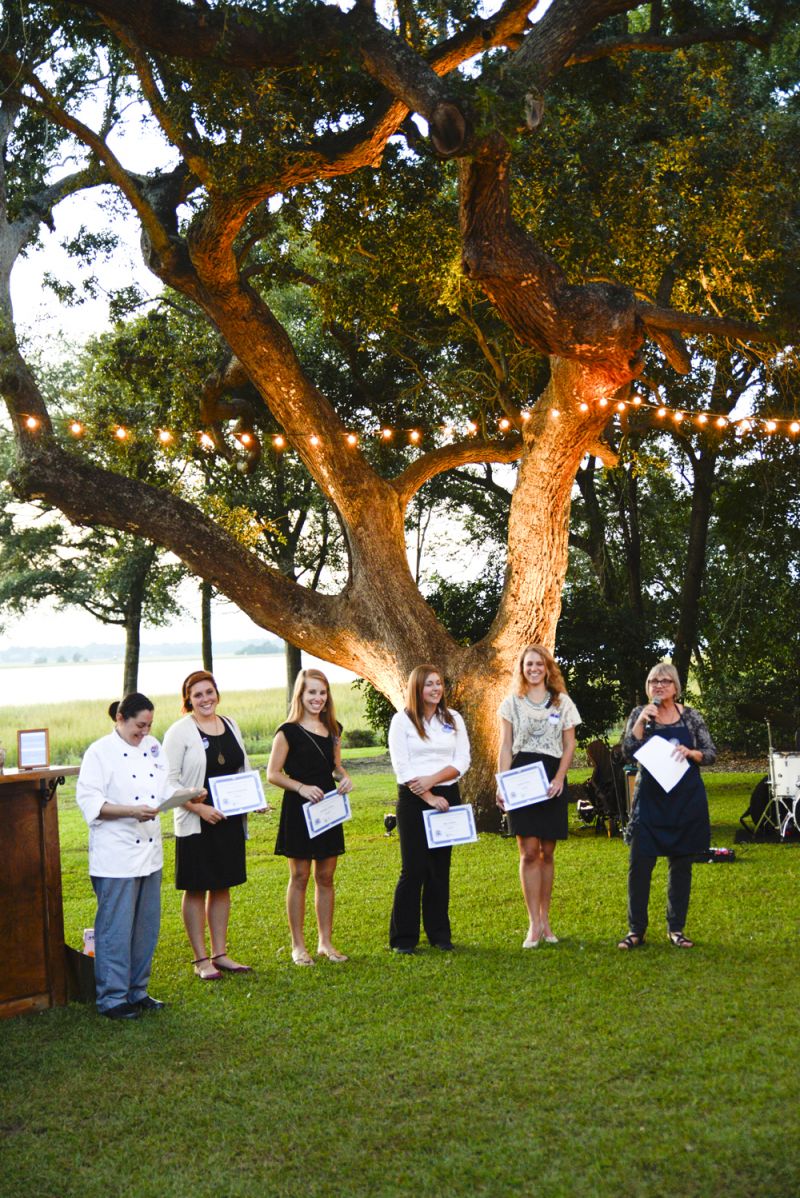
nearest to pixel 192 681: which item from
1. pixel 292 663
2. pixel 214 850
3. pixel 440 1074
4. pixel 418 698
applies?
pixel 214 850

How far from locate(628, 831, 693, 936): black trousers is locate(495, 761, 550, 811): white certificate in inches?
22.5

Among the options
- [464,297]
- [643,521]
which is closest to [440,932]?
[464,297]

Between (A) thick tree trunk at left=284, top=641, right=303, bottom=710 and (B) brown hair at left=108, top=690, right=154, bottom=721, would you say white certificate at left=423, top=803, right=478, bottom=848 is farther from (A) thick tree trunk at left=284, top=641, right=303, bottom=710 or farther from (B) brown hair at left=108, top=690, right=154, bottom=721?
(A) thick tree trunk at left=284, top=641, right=303, bottom=710

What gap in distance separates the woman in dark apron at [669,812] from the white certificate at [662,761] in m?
0.03

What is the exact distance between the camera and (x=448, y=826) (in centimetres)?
643

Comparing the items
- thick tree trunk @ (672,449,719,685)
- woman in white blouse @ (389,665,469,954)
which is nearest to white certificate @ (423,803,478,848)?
woman in white blouse @ (389,665,469,954)

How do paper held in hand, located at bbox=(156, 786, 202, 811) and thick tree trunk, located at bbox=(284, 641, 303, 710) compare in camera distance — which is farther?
thick tree trunk, located at bbox=(284, 641, 303, 710)

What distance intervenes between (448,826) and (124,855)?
1794 mm

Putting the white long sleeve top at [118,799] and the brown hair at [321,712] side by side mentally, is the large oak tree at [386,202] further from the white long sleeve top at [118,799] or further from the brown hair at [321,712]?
the white long sleeve top at [118,799]

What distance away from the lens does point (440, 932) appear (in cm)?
666

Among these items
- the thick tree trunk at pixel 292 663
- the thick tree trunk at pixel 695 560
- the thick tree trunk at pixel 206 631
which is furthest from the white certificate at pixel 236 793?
the thick tree trunk at pixel 206 631

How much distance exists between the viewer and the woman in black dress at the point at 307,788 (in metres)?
6.36

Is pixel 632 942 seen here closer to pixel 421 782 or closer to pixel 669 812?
pixel 669 812

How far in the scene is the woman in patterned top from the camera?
255 inches
